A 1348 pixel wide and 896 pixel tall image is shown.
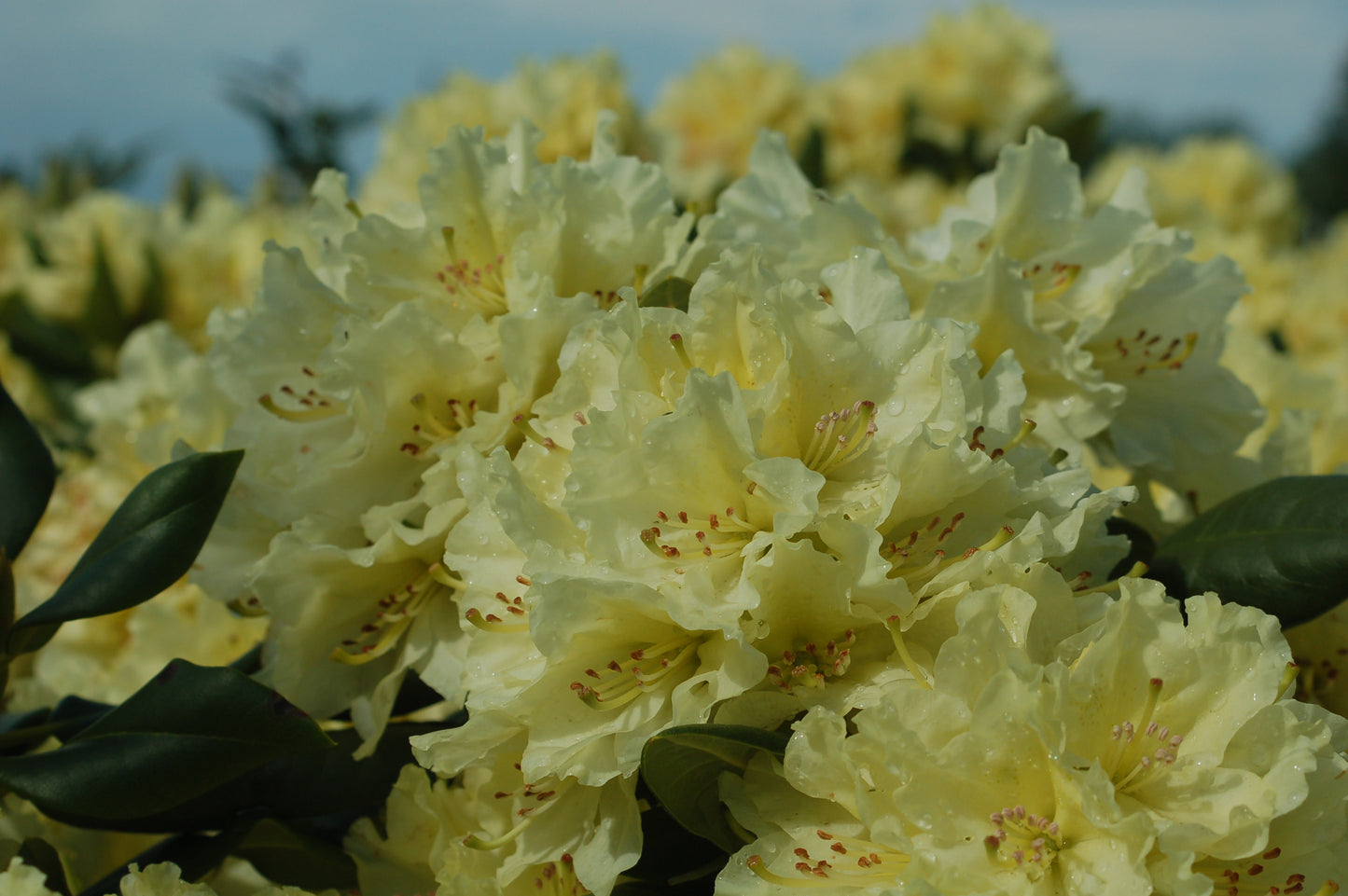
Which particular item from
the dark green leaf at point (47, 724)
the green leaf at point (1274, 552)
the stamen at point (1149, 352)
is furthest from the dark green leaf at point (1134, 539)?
the dark green leaf at point (47, 724)

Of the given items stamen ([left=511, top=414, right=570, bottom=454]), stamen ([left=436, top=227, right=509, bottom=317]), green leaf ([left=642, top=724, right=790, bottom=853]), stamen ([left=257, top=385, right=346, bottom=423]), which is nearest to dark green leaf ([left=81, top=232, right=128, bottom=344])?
stamen ([left=257, top=385, right=346, bottom=423])

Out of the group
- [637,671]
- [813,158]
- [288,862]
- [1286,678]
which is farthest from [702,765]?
[813,158]

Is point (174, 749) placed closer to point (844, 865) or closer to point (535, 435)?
point (535, 435)

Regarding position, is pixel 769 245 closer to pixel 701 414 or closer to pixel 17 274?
pixel 701 414

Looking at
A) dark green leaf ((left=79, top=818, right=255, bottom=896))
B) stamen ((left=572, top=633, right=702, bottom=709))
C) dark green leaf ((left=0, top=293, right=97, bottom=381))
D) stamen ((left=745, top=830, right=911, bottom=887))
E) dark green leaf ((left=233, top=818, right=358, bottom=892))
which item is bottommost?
dark green leaf ((left=0, top=293, right=97, bottom=381))

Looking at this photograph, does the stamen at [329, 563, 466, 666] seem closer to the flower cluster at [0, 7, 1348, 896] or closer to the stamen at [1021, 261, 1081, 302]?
the flower cluster at [0, 7, 1348, 896]
